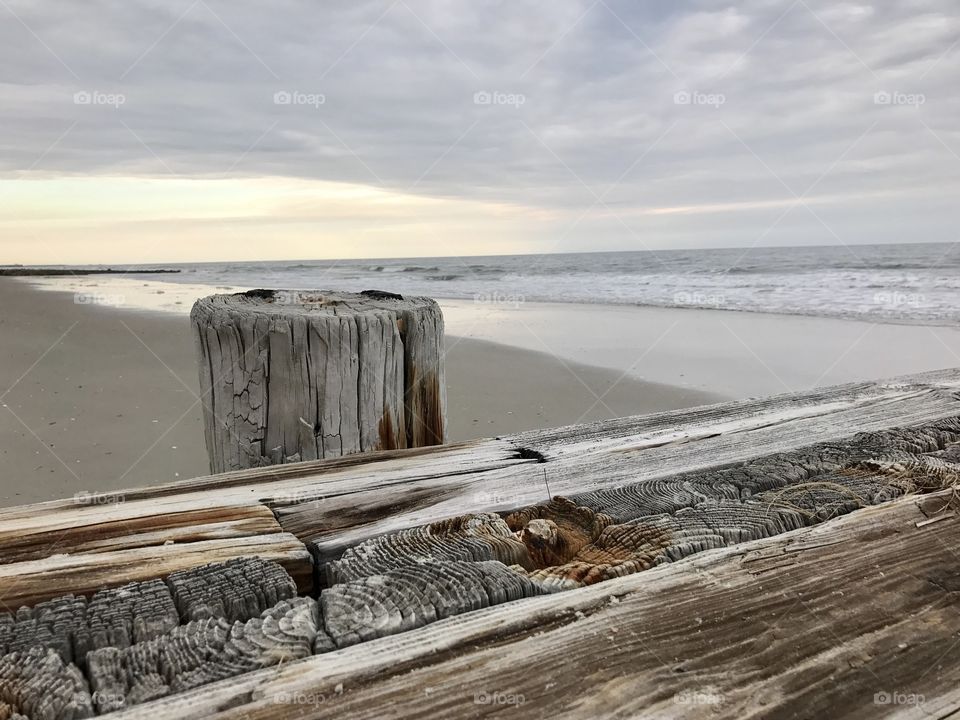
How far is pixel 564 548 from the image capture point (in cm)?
113

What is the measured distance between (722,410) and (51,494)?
5.09 meters

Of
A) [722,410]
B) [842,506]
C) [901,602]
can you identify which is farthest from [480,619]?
[722,410]

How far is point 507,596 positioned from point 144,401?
7491mm

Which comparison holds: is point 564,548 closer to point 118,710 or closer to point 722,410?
point 118,710

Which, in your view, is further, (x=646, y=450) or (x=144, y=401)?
(x=144, y=401)

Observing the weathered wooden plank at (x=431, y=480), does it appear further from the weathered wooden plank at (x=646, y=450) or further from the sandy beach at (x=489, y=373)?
the sandy beach at (x=489, y=373)

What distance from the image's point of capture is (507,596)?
0.93 meters
